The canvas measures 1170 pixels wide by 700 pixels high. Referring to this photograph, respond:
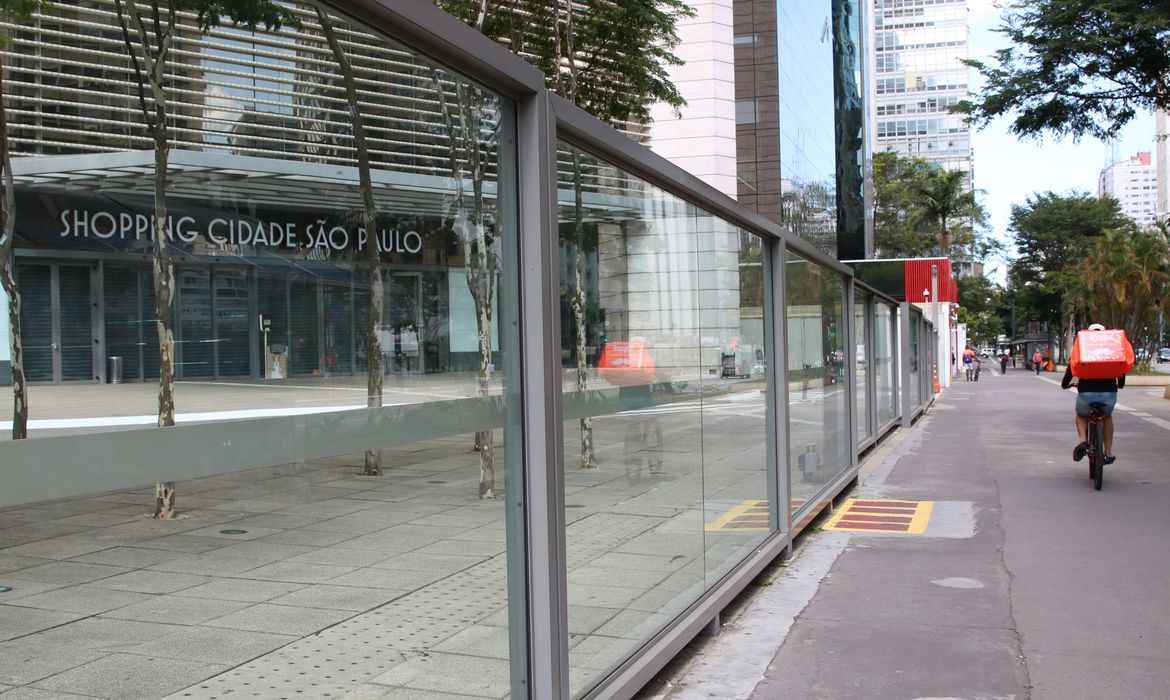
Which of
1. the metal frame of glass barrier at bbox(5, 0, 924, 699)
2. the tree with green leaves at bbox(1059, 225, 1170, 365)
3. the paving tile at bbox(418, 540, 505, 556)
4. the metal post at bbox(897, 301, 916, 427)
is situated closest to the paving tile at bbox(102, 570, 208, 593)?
the paving tile at bbox(418, 540, 505, 556)

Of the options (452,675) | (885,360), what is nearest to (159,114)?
(452,675)

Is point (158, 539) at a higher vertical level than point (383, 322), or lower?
lower

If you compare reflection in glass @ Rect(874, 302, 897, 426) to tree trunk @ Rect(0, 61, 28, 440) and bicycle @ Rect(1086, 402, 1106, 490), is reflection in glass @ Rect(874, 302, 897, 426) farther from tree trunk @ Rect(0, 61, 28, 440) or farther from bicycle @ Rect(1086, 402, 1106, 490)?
tree trunk @ Rect(0, 61, 28, 440)

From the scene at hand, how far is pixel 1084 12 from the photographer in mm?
17922

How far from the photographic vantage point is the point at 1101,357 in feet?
35.8

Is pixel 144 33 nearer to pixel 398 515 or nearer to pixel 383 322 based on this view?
pixel 383 322

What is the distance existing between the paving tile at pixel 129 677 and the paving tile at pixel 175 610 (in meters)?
0.07

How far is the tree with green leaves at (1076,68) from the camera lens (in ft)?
57.6

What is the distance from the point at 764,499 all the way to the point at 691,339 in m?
2.04

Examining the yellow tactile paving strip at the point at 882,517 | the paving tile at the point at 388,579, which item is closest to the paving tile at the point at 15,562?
the paving tile at the point at 388,579

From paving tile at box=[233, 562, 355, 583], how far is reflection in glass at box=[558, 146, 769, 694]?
1.47m

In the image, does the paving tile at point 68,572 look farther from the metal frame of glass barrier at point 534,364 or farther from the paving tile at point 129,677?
the metal frame of glass barrier at point 534,364

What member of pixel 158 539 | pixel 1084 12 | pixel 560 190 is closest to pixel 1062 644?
pixel 560 190

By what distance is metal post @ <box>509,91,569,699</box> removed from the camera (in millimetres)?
3480
